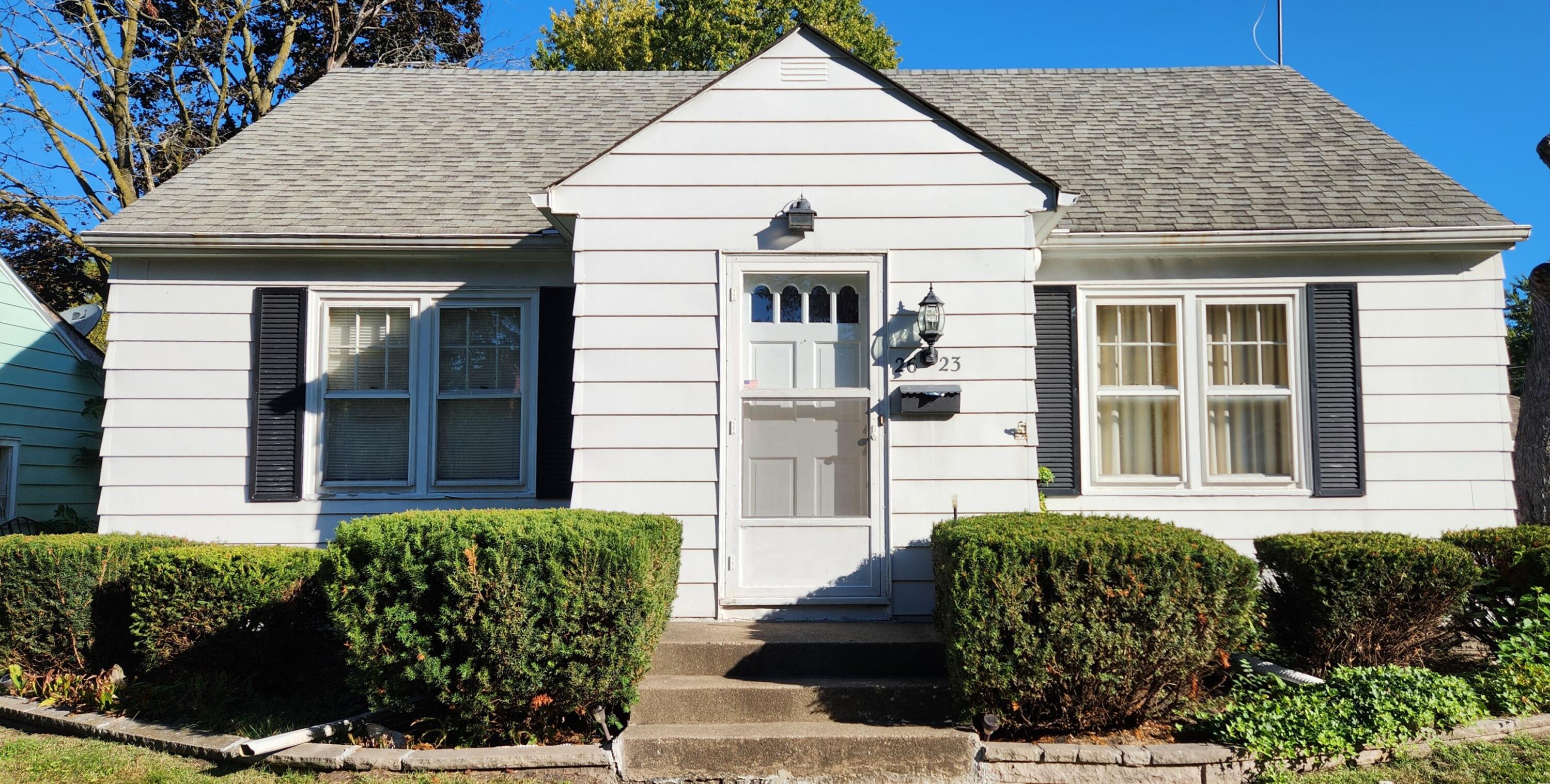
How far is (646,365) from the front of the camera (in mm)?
6117

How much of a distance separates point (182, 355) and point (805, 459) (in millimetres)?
4802

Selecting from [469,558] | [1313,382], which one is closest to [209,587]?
[469,558]

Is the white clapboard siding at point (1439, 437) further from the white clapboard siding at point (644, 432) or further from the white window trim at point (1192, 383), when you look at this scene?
the white clapboard siding at point (644, 432)

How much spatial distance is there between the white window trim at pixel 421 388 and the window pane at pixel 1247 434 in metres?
5.00

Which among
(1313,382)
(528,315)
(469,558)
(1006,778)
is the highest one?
(528,315)

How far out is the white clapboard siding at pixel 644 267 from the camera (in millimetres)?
6176

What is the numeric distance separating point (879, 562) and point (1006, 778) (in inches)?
72.2

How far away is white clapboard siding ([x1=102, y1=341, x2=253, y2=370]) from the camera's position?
727cm

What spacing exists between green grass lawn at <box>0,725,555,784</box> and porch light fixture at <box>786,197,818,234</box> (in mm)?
Result: 3534

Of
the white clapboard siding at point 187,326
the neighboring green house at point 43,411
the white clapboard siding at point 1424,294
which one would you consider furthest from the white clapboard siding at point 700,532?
the neighboring green house at point 43,411

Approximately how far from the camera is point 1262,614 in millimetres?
5461

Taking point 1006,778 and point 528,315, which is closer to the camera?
point 1006,778

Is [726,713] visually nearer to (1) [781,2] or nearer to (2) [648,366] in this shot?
(2) [648,366]

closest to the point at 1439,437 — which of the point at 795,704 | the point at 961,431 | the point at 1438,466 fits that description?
the point at 1438,466
